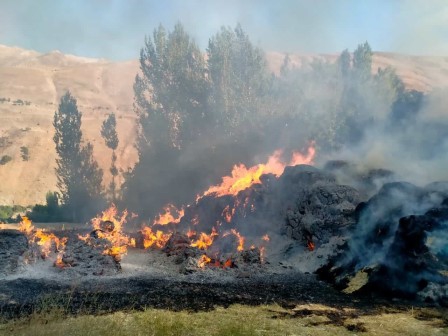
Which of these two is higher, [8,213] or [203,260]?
[8,213]

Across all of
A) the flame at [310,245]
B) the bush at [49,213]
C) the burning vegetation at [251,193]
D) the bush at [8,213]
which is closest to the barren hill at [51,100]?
the bush at [8,213]

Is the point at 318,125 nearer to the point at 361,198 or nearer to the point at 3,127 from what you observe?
the point at 361,198

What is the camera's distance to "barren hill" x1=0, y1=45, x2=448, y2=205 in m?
65.7

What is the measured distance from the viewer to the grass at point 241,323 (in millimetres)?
10344

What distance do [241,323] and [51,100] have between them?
106 m

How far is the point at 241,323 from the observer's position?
11352mm

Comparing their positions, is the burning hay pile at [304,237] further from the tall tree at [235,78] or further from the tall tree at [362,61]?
the tall tree at [362,61]

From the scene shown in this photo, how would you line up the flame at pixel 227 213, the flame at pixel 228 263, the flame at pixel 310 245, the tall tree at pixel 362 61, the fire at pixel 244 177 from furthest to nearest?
the tall tree at pixel 362 61 < the fire at pixel 244 177 < the flame at pixel 227 213 < the flame at pixel 310 245 < the flame at pixel 228 263

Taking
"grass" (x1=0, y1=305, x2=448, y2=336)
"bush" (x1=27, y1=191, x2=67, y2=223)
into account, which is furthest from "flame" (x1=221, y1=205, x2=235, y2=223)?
"bush" (x1=27, y1=191, x2=67, y2=223)

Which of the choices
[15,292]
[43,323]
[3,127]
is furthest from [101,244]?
[3,127]

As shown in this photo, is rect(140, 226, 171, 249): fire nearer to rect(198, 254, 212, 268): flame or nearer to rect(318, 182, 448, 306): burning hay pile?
rect(198, 254, 212, 268): flame

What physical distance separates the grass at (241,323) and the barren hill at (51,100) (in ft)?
174

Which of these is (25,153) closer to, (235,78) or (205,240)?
(235,78)

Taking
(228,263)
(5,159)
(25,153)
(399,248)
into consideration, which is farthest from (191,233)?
(25,153)
